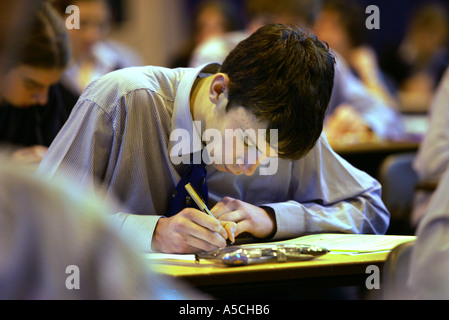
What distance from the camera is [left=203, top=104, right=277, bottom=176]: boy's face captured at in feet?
4.75

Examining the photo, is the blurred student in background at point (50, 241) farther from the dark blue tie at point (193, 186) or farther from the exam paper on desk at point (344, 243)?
the dark blue tie at point (193, 186)

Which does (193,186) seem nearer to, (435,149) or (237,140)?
(237,140)

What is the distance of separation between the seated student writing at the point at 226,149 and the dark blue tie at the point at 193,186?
0.01 meters

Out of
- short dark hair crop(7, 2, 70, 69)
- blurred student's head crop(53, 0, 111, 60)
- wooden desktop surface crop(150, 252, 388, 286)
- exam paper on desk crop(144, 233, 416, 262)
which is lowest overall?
exam paper on desk crop(144, 233, 416, 262)

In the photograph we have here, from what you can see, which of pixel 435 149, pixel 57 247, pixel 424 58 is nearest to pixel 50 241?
pixel 57 247

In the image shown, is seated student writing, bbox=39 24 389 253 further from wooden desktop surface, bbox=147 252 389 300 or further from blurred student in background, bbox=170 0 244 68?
blurred student in background, bbox=170 0 244 68

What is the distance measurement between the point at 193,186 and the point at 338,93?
8.67ft

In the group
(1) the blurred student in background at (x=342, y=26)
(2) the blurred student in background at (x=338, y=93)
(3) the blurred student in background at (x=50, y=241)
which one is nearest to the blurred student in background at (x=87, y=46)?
(2) the blurred student in background at (x=338, y=93)

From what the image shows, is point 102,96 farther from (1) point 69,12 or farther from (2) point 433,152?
(2) point 433,152

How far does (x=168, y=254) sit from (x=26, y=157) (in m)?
0.79

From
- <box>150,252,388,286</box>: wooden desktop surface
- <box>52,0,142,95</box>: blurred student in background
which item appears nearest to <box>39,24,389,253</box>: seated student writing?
<box>150,252,388,286</box>: wooden desktop surface

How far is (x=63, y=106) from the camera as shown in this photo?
2.21m

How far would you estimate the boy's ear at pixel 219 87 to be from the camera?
149cm
